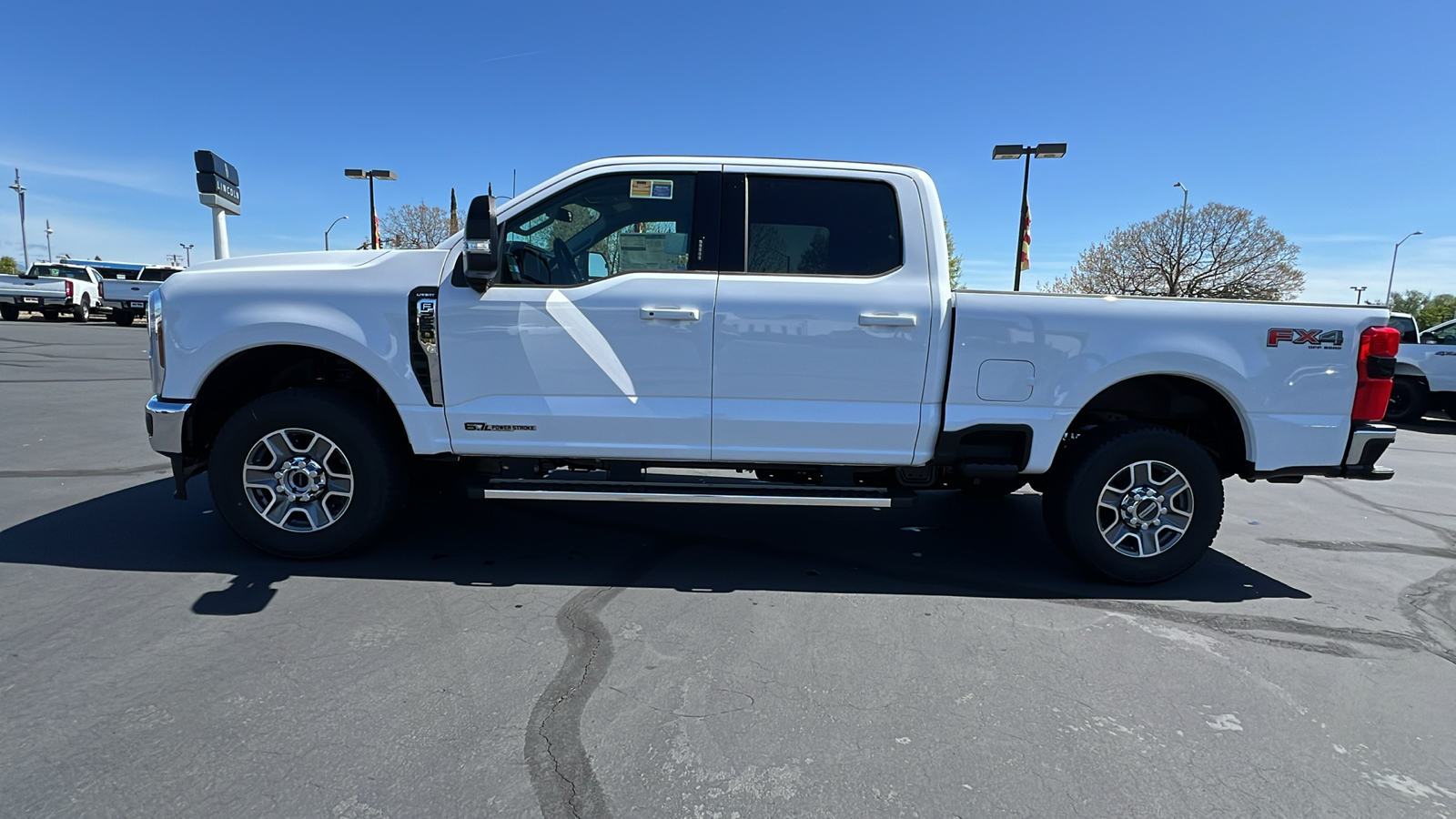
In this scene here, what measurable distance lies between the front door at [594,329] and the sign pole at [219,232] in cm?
736

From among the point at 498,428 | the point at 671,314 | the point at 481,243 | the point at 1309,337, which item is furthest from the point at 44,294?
the point at 1309,337

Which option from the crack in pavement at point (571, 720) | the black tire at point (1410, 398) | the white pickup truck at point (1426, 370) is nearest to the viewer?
the crack in pavement at point (571, 720)

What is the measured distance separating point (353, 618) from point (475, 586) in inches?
23.1

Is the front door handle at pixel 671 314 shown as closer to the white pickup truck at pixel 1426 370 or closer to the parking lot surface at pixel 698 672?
the parking lot surface at pixel 698 672

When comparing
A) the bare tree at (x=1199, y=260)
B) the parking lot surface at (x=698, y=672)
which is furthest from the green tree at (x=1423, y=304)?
the parking lot surface at (x=698, y=672)

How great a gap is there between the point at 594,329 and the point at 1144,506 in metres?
2.97

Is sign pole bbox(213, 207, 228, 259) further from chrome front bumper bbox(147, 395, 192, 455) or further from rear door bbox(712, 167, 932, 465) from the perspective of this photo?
rear door bbox(712, 167, 932, 465)

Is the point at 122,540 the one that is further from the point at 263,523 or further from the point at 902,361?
the point at 902,361

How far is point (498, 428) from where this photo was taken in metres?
3.90

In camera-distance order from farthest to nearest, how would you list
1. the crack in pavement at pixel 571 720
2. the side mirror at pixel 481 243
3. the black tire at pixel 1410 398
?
1. the black tire at pixel 1410 398
2. the side mirror at pixel 481 243
3. the crack in pavement at pixel 571 720

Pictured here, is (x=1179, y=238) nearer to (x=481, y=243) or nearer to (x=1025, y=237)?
(x=1025, y=237)

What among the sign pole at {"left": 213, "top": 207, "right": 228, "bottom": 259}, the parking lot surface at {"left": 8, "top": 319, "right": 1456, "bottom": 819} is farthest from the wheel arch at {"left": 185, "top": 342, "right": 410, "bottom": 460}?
the sign pole at {"left": 213, "top": 207, "right": 228, "bottom": 259}

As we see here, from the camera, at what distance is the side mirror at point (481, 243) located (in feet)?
11.4

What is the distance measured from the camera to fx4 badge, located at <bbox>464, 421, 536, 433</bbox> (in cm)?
389
